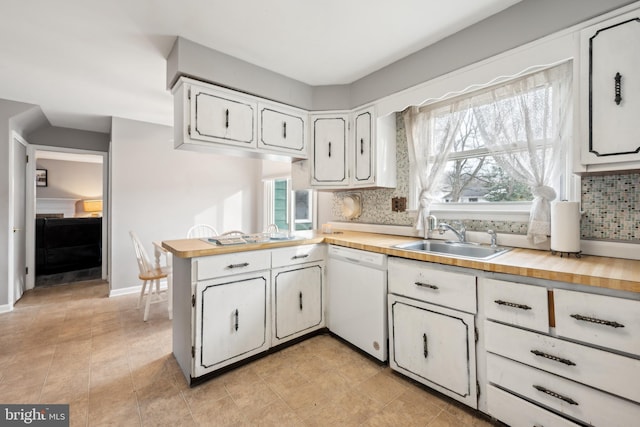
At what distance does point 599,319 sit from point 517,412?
612mm

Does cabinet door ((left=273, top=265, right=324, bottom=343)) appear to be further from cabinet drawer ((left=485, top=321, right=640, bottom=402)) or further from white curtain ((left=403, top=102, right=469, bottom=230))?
cabinet drawer ((left=485, top=321, right=640, bottom=402))

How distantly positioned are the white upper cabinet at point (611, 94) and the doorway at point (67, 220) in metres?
5.39

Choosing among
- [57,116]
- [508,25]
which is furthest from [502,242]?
[57,116]

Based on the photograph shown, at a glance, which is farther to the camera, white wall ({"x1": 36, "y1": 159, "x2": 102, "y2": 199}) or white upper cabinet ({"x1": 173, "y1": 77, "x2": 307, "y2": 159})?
white wall ({"x1": 36, "y1": 159, "x2": 102, "y2": 199})

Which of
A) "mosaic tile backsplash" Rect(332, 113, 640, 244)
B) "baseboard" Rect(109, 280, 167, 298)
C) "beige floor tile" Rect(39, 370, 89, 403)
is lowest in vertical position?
"beige floor tile" Rect(39, 370, 89, 403)

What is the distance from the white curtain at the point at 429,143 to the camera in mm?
2205

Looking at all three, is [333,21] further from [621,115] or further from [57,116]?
[57,116]

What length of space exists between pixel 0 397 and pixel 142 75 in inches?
103

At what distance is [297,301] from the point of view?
2244mm

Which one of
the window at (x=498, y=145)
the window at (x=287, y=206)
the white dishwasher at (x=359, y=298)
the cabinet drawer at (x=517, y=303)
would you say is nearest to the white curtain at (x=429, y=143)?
the window at (x=498, y=145)

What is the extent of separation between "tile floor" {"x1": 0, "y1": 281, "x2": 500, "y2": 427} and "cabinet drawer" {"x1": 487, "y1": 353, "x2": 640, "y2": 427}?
32 centimetres

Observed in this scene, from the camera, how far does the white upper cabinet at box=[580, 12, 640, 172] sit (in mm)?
1271

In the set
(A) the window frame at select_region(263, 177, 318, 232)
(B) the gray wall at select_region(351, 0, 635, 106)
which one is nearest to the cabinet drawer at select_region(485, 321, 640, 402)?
(B) the gray wall at select_region(351, 0, 635, 106)

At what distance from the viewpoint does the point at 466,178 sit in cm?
221
